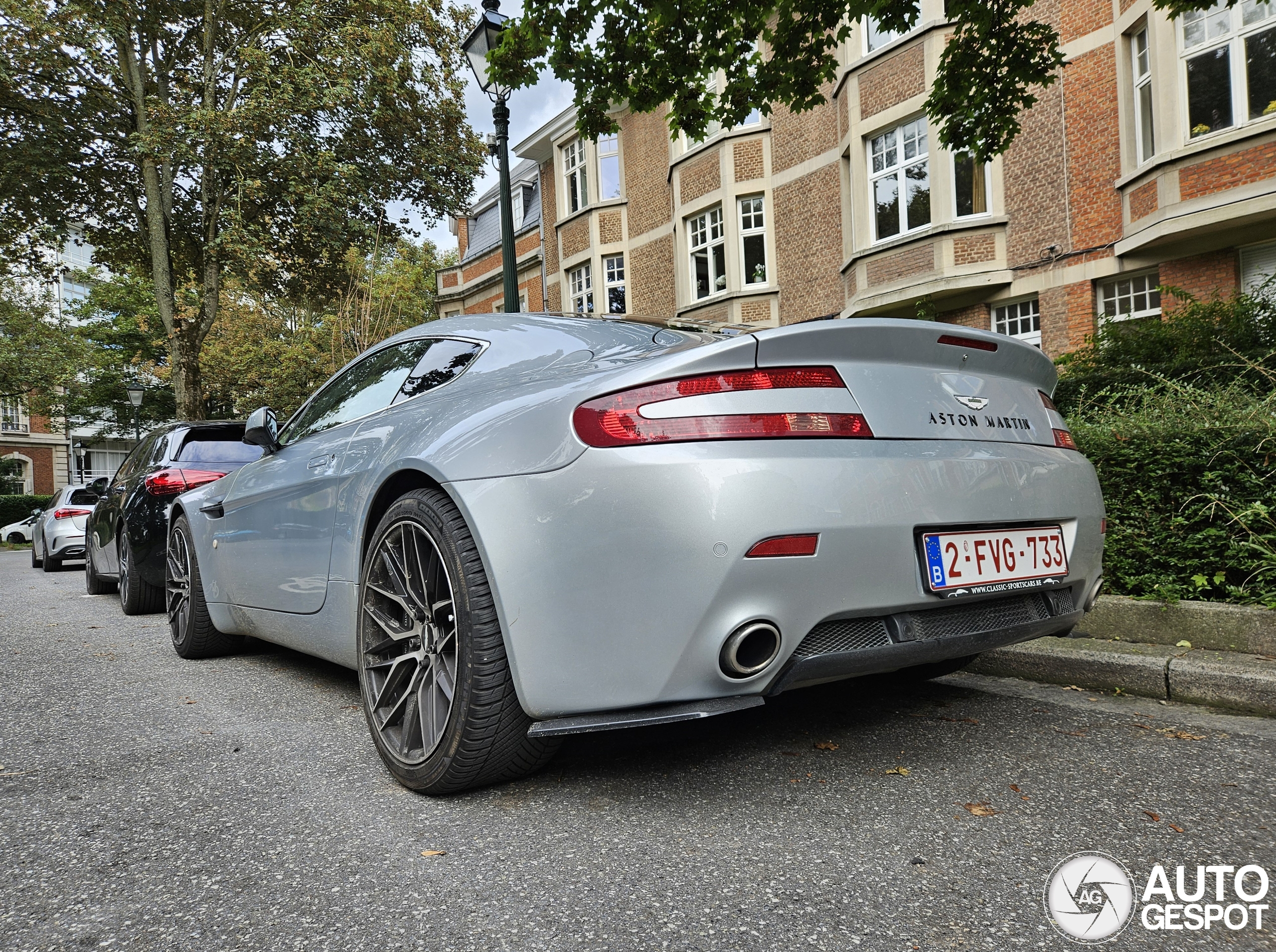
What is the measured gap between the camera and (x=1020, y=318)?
43.4ft

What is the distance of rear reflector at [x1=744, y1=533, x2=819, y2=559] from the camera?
74.5 inches

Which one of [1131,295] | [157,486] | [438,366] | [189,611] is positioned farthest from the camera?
[1131,295]

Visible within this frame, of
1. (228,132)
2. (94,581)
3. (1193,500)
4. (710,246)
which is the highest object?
(228,132)

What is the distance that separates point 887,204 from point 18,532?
30.6 meters

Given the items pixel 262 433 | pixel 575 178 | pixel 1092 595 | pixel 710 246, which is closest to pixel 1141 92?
pixel 710 246

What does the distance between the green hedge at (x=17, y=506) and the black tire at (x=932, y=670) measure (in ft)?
128

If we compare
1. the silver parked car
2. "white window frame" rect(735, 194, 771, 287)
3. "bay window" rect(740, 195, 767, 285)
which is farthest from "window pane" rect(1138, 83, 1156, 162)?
the silver parked car

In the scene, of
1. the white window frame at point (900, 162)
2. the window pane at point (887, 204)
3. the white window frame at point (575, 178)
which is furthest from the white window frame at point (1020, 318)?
the white window frame at point (575, 178)

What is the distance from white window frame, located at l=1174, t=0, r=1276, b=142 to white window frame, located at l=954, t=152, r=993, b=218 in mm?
2700

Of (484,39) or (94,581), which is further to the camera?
(94,581)

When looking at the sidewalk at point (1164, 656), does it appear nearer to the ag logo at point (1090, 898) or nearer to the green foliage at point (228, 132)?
the ag logo at point (1090, 898)

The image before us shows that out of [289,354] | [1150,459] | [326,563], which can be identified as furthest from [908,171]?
[289,354]

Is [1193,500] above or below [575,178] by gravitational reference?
below
